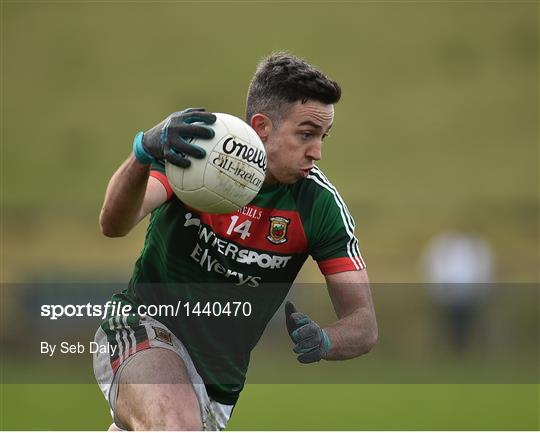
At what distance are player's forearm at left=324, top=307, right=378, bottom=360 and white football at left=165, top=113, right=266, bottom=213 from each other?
1.09 meters

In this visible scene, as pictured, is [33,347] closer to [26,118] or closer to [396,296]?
Answer: [396,296]

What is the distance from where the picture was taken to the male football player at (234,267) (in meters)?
6.32

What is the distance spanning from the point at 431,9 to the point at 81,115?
48.5 ft

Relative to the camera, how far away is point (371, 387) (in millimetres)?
21016

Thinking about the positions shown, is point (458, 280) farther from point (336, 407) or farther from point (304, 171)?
point (304, 171)

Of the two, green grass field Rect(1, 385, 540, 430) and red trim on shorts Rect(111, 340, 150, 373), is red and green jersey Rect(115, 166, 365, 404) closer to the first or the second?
red trim on shorts Rect(111, 340, 150, 373)

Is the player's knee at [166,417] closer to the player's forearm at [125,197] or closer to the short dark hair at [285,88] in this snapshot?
the player's forearm at [125,197]

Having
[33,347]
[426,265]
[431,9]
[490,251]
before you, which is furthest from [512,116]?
[33,347]

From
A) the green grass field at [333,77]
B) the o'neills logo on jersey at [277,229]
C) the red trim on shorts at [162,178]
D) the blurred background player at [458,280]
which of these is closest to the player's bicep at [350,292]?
the o'neills logo on jersey at [277,229]

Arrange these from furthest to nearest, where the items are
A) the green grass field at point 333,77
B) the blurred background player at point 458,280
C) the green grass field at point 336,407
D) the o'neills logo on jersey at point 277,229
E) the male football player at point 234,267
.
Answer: the green grass field at point 333,77 < the blurred background player at point 458,280 < the green grass field at point 336,407 < the o'neills logo on jersey at point 277,229 < the male football player at point 234,267

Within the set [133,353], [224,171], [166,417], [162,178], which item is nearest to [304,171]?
[224,171]

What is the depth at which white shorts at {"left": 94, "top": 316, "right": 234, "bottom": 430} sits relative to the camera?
6.59 m

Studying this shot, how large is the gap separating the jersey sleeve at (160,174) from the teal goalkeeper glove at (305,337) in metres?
1.09

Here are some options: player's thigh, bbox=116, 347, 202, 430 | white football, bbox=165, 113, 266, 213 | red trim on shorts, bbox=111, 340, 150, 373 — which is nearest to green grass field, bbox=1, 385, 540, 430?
red trim on shorts, bbox=111, 340, 150, 373
